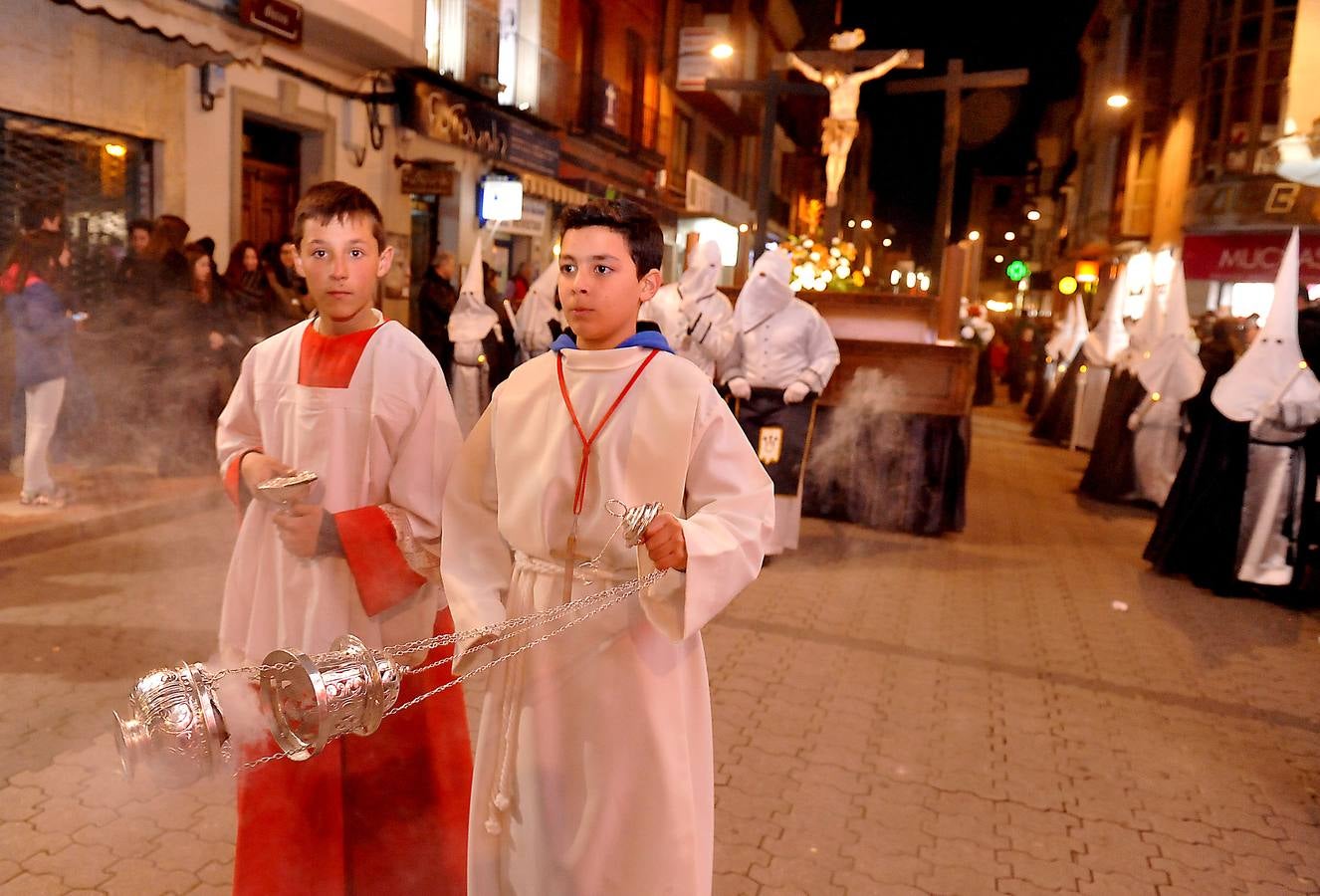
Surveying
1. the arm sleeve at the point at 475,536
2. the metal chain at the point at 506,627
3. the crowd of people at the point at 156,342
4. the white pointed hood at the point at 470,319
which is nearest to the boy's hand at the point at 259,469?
the arm sleeve at the point at 475,536

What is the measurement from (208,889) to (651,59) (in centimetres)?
2532

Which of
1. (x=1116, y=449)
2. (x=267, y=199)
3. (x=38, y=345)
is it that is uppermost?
(x=267, y=199)

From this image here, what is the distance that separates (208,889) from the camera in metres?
2.99

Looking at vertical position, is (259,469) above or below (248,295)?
below

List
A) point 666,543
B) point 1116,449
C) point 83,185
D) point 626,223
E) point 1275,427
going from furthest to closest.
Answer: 1. point 1116,449
2. point 83,185
3. point 1275,427
4. point 626,223
5. point 666,543

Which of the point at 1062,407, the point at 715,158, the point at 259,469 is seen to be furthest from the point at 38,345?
the point at 715,158

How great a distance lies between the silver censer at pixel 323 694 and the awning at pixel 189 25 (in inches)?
315

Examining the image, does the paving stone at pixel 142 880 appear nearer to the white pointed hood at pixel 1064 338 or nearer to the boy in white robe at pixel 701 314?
the boy in white robe at pixel 701 314

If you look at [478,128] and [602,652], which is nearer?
[602,652]

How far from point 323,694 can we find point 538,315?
8.64 meters

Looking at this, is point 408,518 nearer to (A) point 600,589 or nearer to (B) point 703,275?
(A) point 600,589

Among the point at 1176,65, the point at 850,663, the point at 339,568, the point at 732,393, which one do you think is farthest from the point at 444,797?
the point at 1176,65

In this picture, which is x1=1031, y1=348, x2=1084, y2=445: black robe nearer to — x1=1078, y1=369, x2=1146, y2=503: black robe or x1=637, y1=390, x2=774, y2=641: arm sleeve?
x1=1078, y1=369, x2=1146, y2=503: black robe

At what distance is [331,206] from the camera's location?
243cm
